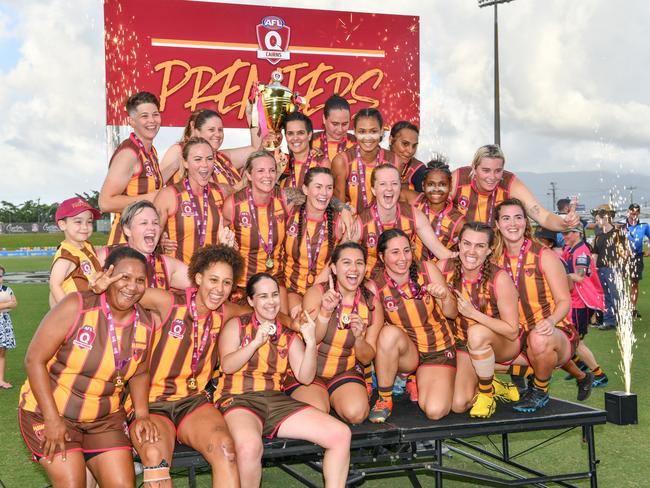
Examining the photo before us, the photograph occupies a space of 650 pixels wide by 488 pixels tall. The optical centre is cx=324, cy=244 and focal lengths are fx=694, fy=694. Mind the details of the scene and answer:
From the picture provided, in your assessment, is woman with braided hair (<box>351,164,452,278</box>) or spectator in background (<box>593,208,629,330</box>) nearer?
woman with braided hair (<box>351,164,452,278</box>)

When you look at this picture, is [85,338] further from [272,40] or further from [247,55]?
[272,40]

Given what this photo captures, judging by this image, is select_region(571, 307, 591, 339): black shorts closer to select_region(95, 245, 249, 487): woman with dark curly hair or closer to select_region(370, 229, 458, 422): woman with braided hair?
select_region(370, 229, 458, 422): woman with braided hair

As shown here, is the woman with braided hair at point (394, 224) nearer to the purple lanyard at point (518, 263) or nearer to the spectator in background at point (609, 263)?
the purple lanyard at point (518, 263)

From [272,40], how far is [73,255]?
24.7 feet

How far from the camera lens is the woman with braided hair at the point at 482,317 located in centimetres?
486

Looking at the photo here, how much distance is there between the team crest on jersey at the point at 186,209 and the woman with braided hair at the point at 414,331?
142cm

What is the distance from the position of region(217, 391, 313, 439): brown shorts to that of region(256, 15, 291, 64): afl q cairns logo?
8.08 metres

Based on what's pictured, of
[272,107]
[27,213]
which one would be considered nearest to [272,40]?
[272,107]

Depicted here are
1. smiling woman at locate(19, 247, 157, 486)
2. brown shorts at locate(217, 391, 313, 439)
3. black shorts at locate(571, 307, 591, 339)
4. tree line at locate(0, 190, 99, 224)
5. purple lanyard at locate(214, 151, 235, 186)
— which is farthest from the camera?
tree line at locate(0, 190, 99, 224)

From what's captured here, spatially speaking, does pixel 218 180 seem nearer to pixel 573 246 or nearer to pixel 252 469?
pixel 252 469

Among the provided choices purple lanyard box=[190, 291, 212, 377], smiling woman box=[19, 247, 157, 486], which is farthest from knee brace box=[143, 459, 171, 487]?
purple lanyard box=[190, 291, 212, 377]

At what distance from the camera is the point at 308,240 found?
5297 millimetres

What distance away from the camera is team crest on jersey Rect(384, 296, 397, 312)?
5.14 metres

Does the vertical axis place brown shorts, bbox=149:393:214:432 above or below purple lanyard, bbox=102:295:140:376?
below
